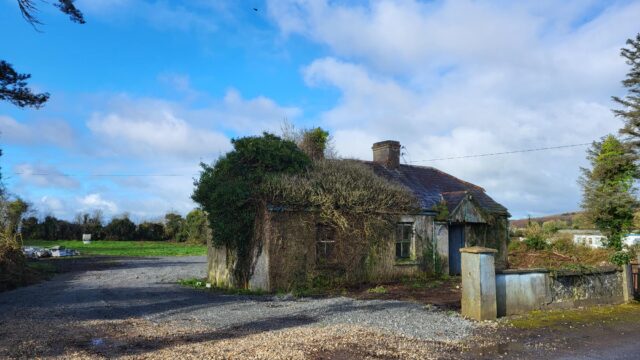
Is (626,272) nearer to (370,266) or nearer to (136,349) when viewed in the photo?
(370,266)

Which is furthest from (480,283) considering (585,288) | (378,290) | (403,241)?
(403,241)

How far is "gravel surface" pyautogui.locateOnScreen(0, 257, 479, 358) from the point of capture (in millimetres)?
8555

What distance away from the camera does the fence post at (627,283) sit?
13.3 meters

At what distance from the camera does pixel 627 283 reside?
13.3m

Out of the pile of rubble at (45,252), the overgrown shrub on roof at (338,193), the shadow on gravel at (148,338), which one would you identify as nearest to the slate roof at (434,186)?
the overgrown shrub on roof at (338,193)

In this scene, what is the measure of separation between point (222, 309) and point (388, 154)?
13224 millimetres

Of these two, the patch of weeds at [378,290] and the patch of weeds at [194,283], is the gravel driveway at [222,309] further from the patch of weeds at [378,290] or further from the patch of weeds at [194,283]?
the patch of weeds at [378,290]

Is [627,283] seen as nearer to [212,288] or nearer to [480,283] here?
[480,283]

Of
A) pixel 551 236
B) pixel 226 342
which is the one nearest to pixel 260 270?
pixel 226 342

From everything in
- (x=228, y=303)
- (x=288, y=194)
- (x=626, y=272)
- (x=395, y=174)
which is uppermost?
(x=395, y=174)

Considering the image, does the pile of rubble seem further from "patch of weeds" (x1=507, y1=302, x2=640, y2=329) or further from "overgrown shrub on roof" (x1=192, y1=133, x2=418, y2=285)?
"patch of weeds" (x1=507, y1=302, x2=640, y2=329)

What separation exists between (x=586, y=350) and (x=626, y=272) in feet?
20.6

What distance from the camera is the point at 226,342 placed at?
8195 mm

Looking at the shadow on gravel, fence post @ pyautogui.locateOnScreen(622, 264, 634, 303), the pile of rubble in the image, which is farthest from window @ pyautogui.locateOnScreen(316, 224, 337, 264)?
the pile of rubble
